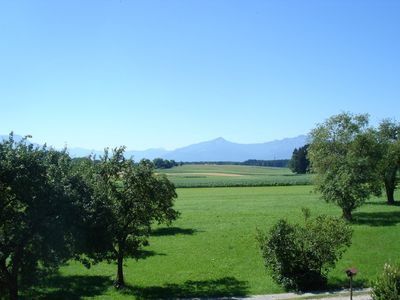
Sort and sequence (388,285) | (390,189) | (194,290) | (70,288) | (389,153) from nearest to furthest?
(388,285) < (194,290) < (70,288) < (389,153) < (390,189)

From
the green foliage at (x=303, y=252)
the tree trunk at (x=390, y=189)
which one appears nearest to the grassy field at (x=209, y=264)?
the green foliage at (x=303, y=252)

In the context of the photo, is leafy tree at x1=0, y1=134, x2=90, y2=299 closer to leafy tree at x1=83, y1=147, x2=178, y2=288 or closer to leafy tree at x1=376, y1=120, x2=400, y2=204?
leafy tree at x1=83, y1=147, x2=178, y2=288

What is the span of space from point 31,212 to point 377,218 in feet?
133

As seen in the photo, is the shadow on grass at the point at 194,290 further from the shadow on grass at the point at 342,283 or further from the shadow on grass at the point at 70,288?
the shadow on grass at the point at 342,283

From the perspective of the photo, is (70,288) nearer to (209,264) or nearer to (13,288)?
(13,288)

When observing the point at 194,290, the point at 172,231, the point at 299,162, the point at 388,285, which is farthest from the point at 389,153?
the point at 299,162

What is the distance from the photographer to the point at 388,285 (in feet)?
53.7

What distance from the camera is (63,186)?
2181 centimetres

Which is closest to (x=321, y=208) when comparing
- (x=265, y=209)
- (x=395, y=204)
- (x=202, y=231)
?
(x=265, y=209)

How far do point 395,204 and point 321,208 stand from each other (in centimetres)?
1171

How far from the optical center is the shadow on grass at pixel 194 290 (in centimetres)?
2558

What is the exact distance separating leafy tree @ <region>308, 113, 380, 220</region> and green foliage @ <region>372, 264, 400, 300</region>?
103ft

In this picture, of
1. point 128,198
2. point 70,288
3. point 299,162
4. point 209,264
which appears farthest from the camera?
point 299,162

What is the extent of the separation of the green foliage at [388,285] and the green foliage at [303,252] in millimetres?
8182
